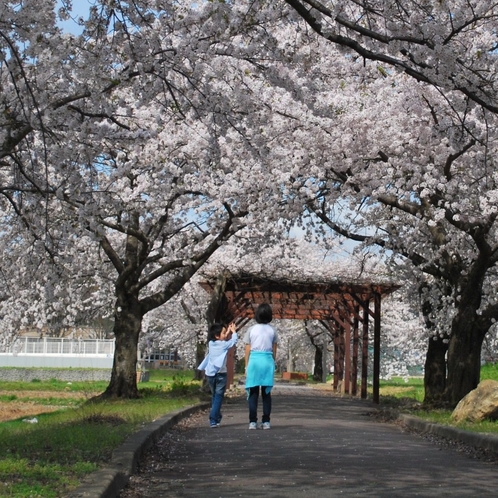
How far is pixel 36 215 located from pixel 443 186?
7880mm

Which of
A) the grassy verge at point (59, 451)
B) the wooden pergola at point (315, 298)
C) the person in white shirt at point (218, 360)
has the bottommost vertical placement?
the grassy verge at point (59, 451)

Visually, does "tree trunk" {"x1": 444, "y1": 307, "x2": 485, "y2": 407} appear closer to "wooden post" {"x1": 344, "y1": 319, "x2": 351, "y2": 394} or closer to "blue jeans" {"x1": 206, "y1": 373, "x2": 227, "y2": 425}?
"blue jeans" {"x1": 206, "y1": 373, "x2": 227, "y2": 425}

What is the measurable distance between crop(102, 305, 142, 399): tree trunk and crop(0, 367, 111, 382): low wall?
999 inches

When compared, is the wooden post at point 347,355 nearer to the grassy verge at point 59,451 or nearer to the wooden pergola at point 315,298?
the wooden pergola at point 315,298

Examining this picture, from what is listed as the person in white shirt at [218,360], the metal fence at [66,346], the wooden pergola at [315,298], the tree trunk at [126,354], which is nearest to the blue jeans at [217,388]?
the person in white shirt at [218,360]

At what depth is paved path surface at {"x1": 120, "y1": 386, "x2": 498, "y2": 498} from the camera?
25.9 feet

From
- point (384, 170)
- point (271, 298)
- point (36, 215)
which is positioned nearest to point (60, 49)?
point (36, 215)

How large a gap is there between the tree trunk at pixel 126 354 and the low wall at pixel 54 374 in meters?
25.4

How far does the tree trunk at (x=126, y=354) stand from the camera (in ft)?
75.0

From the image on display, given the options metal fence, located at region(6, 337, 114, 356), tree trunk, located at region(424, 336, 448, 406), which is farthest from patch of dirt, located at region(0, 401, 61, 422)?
metal fence, located at region(6, 337, 114, 356)

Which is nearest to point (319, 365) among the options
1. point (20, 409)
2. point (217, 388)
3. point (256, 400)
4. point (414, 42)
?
point (20, 409)

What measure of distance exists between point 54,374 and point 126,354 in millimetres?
28487

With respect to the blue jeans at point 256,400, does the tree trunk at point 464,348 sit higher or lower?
higher

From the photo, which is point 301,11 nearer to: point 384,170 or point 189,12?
point 189,12
